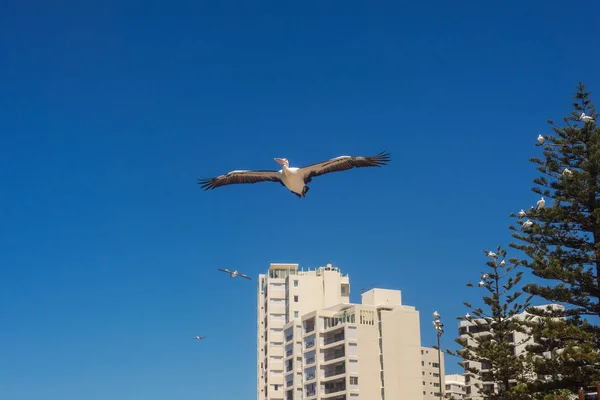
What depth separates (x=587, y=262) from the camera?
3369 cm

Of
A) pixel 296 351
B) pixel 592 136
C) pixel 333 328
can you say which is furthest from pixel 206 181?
pixel 296 351

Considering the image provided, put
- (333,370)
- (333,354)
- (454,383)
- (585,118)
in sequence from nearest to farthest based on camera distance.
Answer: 1. (585,118)
2. (333,370)
3. (333,354)
4. (454,383)

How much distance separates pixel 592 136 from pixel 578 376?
35.6 feet

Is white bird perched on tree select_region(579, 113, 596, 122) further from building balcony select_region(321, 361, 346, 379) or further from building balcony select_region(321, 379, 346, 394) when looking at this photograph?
building balcony select_region(321, 379, 346, 394)

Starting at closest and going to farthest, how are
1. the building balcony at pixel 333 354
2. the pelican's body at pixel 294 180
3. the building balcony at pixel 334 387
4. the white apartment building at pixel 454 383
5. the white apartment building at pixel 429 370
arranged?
the pelican's body at pixel 294 180 → the building balcony at pixel 334 387 → the building balcony at pixel 333 354 → the white apartment building at pixel 429 370 → the white apartment building at pixel 454 383

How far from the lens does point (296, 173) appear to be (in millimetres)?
20875

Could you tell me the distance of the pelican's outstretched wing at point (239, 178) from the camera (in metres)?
21.7

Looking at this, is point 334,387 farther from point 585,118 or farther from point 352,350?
point 585,118

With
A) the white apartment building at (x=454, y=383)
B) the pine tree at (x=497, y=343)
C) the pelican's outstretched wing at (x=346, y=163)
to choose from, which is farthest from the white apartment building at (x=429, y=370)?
the pelican's outstretched wing at (x=346, y=163)

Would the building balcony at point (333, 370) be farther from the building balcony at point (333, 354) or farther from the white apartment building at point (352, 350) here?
the building balcony at point (333, 354)

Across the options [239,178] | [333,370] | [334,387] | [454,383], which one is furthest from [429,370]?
[239,178]

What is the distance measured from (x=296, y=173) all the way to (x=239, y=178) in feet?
6.59

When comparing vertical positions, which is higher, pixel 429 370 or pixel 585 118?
pixel 585 118

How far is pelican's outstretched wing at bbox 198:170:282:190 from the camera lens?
21.7 meters
